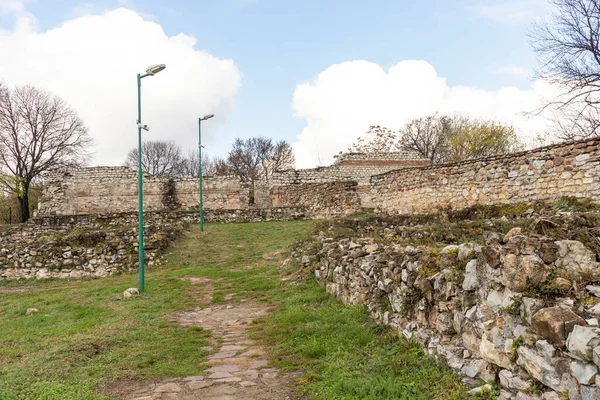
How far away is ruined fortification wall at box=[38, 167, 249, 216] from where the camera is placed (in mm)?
30391

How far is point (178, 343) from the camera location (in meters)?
7.17

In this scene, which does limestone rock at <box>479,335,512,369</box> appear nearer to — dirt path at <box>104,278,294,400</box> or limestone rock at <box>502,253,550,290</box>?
limestone rock at <box>502,253,550,290</box>

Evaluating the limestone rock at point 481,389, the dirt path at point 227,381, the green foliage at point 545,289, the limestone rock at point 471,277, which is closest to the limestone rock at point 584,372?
the green foliage at point 545,289

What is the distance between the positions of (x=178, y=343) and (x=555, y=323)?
5.56 meters

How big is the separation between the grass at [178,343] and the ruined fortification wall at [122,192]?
18157mm

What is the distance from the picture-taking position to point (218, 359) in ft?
21.0

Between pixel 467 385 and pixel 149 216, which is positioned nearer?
pixel 467 385

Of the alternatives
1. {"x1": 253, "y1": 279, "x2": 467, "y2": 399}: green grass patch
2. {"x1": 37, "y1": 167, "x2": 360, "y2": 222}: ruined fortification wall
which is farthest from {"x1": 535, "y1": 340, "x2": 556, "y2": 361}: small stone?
{"x1": 37, "y1": 167, "x2": 360, "y2": 222}: ruined fortification wall

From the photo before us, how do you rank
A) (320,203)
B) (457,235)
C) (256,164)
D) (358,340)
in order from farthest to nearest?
(256,164)
(320,203)
(457,235)
(358,340)

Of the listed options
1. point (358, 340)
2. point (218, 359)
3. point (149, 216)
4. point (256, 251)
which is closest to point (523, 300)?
point (358, 340)

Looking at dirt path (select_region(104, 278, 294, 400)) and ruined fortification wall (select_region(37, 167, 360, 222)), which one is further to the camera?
ruined fortification wall (select_region(37, 167, 360, 222))

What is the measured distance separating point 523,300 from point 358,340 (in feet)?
9.29

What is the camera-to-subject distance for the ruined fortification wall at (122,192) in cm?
3039

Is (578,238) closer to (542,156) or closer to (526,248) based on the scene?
(526,248)
